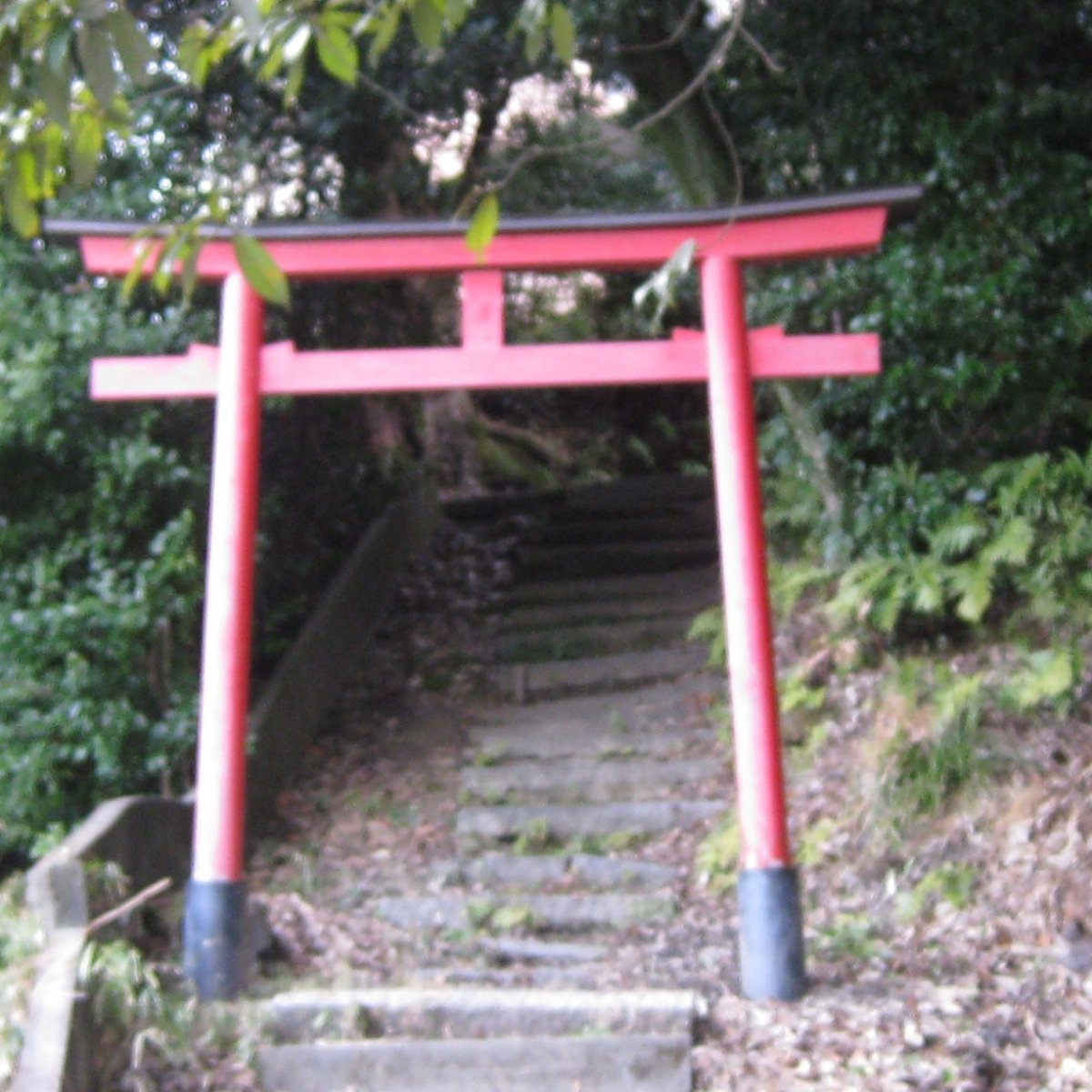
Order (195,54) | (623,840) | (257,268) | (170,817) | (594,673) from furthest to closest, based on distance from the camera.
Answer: (594,673)
(623,840)
(170,817)
(195,54)
(257,268)

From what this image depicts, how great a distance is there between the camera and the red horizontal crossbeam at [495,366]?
18.2ft

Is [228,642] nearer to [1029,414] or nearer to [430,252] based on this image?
[430,252]

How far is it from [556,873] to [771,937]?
6.31ft

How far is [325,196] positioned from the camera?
841 centimetres

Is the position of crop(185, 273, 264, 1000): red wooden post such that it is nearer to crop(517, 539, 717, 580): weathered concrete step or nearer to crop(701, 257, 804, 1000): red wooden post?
crop(701, 257, 804, 1000): red wooden post

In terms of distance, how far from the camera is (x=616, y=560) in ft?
35.0

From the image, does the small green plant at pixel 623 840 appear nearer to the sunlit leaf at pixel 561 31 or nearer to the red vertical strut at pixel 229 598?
the red vertical strut at pixel 229 598

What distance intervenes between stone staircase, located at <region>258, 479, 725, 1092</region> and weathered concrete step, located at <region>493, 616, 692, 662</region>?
0.5 inches

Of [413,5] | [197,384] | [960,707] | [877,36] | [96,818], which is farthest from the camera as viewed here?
[877,36]

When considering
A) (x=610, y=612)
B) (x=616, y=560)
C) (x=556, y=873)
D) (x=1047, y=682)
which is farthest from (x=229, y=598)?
(x=616, y=560)

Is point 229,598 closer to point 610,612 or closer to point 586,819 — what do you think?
point 586,819

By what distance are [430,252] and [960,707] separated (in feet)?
9.82

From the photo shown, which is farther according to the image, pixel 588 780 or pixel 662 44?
pixel 588 780

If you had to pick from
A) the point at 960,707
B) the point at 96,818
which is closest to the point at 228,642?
the point at 96,818
